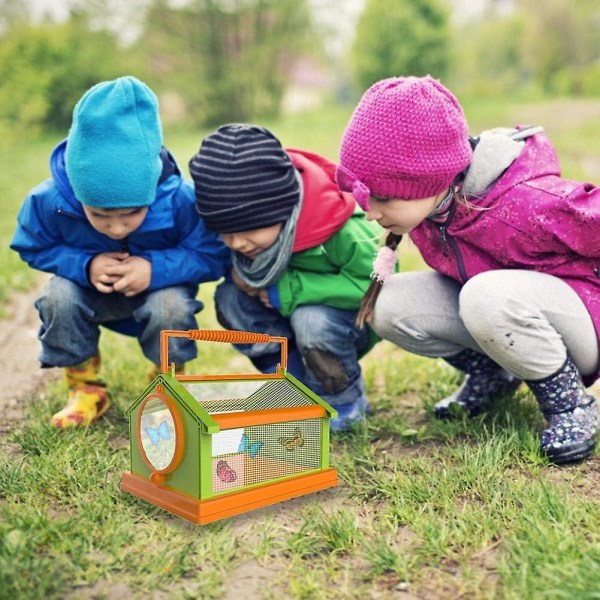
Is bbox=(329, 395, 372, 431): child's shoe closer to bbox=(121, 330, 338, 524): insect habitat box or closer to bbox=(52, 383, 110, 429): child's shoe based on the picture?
bbox=(121, 330, 338, 524): insect habitat box

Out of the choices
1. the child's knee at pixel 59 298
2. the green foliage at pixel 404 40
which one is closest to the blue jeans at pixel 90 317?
the child's knee at pixel 59 298

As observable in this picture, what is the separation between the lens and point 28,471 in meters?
2.14

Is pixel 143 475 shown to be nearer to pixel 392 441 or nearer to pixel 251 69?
pixel 392 441

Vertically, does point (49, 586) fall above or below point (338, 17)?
above

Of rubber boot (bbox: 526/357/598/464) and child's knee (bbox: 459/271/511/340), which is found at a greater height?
child's knee (bbox: 459/271/511/340)

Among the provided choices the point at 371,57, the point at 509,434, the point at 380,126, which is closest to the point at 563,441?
the point at 509,434

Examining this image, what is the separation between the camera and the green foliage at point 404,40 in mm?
17719

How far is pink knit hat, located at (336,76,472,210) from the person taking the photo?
2.13 meters

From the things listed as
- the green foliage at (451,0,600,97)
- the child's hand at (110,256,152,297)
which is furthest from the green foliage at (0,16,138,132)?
the child's hand at (110,256,152,297)

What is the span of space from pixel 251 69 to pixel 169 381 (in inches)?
780

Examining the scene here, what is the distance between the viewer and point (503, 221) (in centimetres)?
223

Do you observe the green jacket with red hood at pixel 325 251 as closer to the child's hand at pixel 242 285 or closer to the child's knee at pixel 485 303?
the child's hand at pixel 242 285

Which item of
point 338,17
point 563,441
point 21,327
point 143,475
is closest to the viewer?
point 143,475

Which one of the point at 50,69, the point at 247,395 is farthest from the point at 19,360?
the point at 50,69
